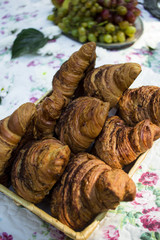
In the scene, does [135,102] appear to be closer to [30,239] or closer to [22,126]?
[22,126]

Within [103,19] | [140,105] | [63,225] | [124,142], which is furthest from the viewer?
[103,19]

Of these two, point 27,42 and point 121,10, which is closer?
point 121,10

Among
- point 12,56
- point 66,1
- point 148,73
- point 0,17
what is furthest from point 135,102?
point 0,17

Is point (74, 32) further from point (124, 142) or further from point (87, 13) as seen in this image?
point (124, 142)

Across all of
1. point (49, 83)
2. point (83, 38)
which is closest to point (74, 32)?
point (83, 38)

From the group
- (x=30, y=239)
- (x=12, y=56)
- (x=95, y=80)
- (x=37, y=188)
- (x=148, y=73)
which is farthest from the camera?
(x=12, y=56)

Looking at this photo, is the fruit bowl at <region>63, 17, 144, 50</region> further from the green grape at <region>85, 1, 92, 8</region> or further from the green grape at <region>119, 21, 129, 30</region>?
the green grape at <region>85, 1, 92, 8</region>
